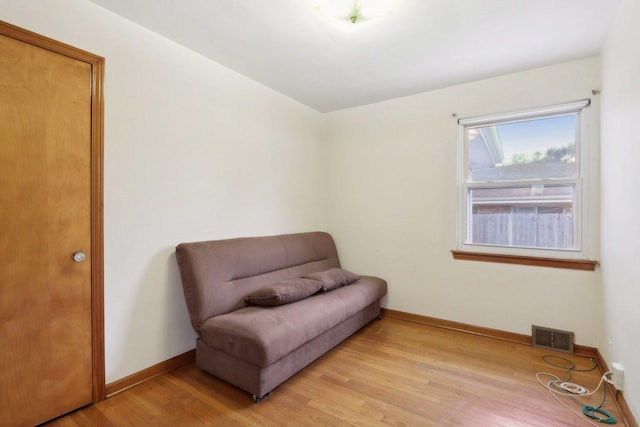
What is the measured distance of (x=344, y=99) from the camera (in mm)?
3516

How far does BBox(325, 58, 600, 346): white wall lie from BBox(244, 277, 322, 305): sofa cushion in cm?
132

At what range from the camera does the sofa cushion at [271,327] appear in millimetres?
1876

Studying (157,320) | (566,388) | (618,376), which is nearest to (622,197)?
(618,376)

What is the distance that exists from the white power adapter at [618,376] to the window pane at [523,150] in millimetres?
1506

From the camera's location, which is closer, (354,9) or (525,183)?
(354,9)

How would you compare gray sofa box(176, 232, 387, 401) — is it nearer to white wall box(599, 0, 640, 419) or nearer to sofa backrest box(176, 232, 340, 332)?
sofa backrest box(176, 232, 340, 332)

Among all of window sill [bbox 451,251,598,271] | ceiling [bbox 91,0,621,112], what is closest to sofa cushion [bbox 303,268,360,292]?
window sill [bbox 451,251,598,271]

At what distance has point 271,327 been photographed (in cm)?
197

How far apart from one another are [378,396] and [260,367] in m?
0.79

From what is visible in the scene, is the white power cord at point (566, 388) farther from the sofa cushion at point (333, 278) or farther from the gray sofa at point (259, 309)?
the sofa cushion at point (333, 278)

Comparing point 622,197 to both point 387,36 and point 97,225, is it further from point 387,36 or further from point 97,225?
point 97,225

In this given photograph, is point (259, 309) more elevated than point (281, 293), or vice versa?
point (281, 293)

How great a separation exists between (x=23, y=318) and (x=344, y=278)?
7.50 ft

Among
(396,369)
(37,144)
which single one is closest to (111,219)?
(37,144)
